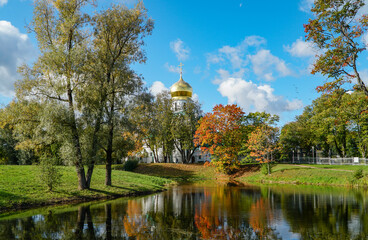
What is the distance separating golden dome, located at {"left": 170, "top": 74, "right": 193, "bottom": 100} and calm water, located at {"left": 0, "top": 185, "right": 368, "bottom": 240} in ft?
156

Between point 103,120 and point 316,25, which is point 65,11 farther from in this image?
point 316,25

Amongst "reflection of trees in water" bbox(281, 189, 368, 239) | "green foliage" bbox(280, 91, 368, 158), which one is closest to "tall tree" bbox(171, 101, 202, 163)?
"green foliage" bbox(280, 91, 368, 158)

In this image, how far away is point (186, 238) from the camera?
916 cm

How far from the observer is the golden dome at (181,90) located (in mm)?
62625

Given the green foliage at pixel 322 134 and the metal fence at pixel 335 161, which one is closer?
the metal fence at pixel 335 161

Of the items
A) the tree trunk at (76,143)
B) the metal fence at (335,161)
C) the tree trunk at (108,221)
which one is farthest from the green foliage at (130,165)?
the tree trunk at (108,221)

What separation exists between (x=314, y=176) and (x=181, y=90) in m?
37.2

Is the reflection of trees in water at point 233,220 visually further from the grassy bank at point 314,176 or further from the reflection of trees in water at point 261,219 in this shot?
the grassy bank at point 314,176

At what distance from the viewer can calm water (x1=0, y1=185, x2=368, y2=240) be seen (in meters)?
9.58

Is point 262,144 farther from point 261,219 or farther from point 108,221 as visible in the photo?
point 108,221

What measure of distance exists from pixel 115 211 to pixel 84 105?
7945mm

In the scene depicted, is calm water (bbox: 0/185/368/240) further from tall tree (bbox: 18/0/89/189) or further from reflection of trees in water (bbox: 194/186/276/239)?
tall tree (bbox: 18/0/89/189)

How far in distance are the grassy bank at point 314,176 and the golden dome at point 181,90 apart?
93.2 ft

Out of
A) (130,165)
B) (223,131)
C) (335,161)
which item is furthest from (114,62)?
(335,161)
